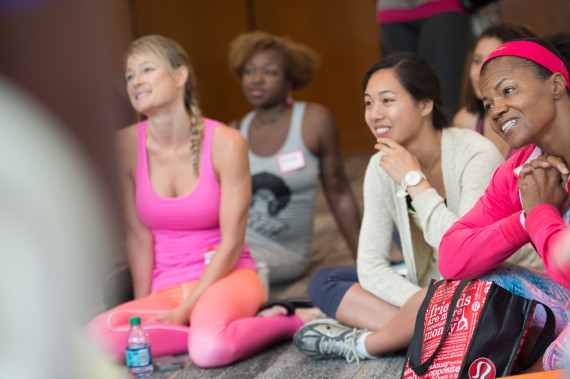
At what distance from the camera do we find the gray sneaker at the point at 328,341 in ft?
5.97

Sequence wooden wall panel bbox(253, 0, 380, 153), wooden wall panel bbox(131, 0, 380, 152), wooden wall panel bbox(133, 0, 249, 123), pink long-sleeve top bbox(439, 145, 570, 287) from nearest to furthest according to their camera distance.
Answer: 1. pink long-sleeve top bbox(439, 145, 570, 287)
2. wooden wall panel bbox(133, 0, 249, 123)
3. wooden wall panel bbox(131, 0, 380, 152)
4. wooden wall panel bbox(253, 0, 380, 153)

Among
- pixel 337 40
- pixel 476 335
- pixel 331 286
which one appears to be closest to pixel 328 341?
pixel 331 286

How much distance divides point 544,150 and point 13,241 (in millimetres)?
1198

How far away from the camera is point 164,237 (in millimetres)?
2336

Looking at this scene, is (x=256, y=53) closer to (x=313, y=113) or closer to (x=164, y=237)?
(x=313, y=113)

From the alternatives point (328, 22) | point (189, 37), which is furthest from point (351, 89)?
point (189, 37)

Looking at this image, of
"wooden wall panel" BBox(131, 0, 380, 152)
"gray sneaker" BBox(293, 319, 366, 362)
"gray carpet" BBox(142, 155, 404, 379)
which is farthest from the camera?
"wooden wall panel" BBox(131, 0, 380, 152)

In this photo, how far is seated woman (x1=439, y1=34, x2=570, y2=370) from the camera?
1235mm

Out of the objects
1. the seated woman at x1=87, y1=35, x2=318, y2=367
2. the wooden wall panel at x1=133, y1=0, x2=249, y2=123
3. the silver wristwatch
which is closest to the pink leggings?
the seated woman at x1=87, y1=35, x2=318, y2=367

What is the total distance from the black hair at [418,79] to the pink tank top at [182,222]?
70 cm

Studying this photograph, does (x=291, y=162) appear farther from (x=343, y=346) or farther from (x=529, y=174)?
(x=529, y=174)

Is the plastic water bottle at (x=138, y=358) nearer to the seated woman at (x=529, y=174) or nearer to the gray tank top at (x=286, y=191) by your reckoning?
the seated woman at (x=529, y=174)

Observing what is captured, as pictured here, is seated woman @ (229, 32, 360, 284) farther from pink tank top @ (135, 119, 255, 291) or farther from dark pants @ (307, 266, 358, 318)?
dark pants @ (307, 266, 358, 318)

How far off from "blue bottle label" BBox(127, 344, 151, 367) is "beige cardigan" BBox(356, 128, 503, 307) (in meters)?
0.65
